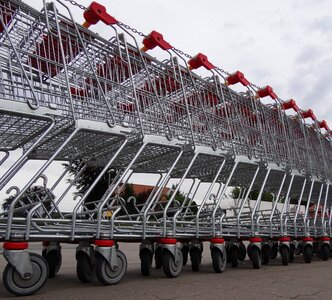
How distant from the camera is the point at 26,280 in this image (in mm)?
4656

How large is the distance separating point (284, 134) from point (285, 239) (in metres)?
2.82

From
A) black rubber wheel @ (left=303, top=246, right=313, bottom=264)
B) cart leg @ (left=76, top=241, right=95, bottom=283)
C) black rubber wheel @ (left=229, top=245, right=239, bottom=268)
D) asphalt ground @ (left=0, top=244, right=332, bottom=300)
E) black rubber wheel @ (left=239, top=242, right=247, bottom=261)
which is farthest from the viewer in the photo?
black rubber wheel @ (left=303, top=246, right=313, bottom=264)

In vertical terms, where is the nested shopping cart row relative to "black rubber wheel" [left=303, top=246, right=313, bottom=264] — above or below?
above

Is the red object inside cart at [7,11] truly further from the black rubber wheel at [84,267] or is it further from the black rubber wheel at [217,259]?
the black rubber wheel at [217,259]

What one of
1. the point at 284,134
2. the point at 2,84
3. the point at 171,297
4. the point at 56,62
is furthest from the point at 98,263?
the point at 284,134

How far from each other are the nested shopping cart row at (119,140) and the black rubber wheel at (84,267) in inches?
0.6

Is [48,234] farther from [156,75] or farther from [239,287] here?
[156,75]

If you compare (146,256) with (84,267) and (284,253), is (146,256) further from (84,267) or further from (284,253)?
(284,253)

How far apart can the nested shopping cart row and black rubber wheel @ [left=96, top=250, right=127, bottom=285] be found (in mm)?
15

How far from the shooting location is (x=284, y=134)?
10.3m

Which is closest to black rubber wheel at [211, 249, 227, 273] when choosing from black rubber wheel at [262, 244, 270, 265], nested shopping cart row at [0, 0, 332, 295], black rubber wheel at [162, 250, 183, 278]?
nested shopping cart row at [0, 0, 332, 295]

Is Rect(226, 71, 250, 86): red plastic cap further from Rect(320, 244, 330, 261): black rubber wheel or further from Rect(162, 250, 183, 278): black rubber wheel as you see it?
Rect(320, 244, 330, 261): black rubber wheel

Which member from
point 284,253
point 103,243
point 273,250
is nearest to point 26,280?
point 103,243

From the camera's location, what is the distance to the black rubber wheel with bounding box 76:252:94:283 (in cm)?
589
